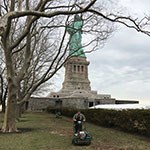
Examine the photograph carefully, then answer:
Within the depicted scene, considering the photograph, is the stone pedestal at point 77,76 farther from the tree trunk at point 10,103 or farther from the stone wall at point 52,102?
the tree trunk at point 10,103

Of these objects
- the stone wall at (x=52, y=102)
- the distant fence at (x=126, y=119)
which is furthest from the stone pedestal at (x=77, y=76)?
the distant fence at (x=126, y=119)

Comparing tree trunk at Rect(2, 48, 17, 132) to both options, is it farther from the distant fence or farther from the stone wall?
the stone wall

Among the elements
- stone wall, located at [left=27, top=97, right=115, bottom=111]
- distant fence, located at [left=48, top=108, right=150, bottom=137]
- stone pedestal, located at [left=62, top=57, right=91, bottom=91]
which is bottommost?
distant fence, located at [left=48, top=108, right=150, bottom=137]

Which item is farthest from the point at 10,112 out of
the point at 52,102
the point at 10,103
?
the point at 52,102

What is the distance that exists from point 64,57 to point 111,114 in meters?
5.91

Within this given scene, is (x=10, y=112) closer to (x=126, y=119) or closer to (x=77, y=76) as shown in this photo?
(x=126, y=119)

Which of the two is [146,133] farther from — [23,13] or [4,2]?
[4,2]

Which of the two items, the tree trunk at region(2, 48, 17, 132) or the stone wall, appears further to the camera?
the stone wall

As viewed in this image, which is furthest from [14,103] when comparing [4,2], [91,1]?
[91,1]

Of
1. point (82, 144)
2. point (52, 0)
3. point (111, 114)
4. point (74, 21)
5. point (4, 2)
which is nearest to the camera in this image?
point (82, 144)

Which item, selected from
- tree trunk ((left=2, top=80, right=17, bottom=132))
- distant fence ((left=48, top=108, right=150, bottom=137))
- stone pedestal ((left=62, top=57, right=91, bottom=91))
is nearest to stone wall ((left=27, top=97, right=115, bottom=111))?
stone pedestal ((left=62, top=57, right=91, bottom=91))

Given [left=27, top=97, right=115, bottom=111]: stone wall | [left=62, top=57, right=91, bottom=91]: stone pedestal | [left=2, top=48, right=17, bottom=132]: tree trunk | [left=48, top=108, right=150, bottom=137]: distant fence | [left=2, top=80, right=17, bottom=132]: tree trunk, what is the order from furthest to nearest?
[left=62, top=57, right=91, bottom=91]: stone pedestal → [left=27, top=97, right=115, bottom=111]: stone wall → [left=2, top=80, right=17, bottom=132]: tree trunk → [left=2, top=48, right=17, bottom=132]: tree trunk → [left=48, top=108, right=150, bottom=137]: distant fence

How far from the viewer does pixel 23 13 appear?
13547 millimetres

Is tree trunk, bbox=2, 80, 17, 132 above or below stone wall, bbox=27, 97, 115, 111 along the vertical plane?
below
